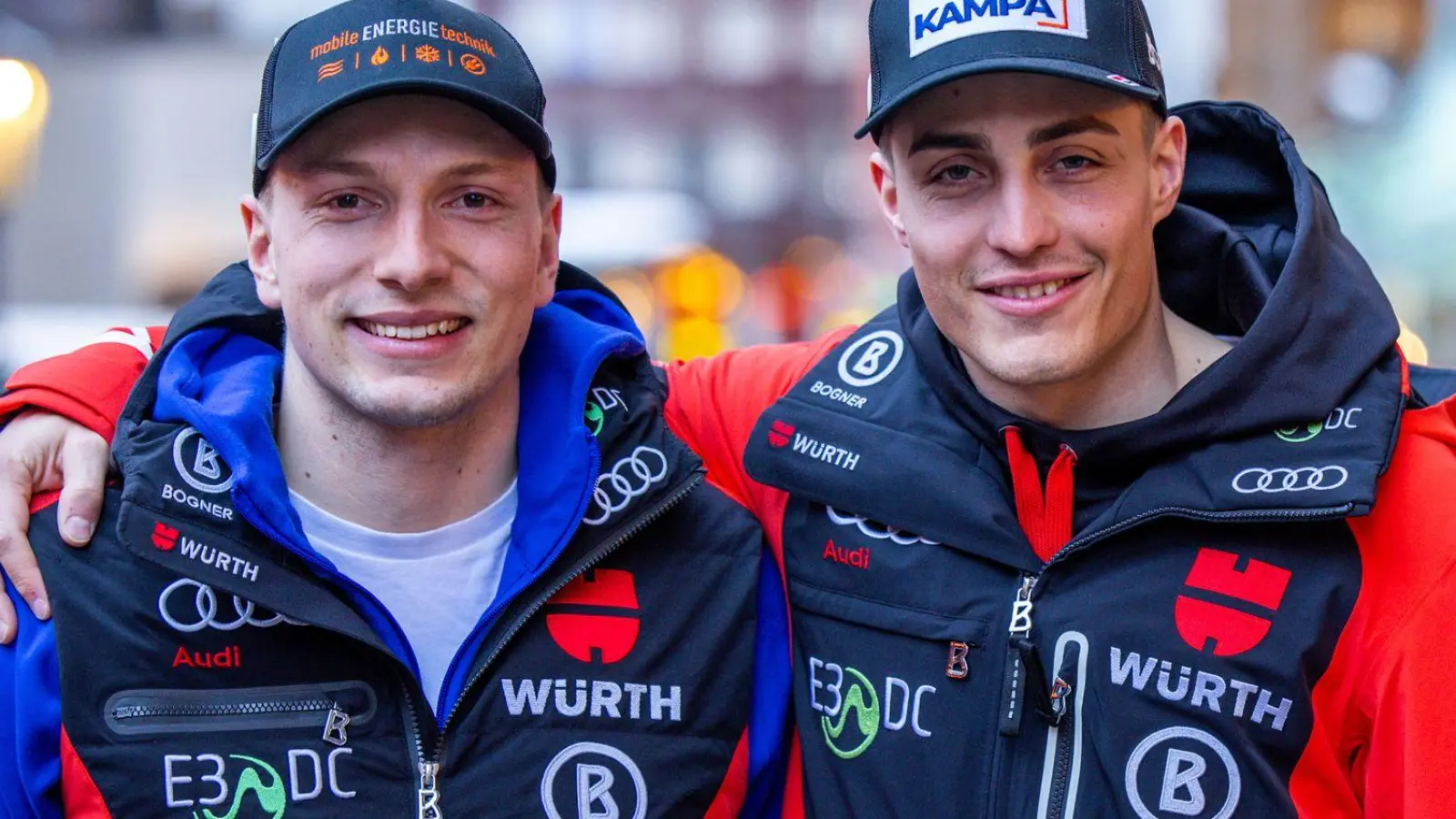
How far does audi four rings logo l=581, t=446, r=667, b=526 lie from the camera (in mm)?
3160

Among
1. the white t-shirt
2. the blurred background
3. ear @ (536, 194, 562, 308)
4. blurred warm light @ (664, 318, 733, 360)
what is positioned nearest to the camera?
the white t-shirt

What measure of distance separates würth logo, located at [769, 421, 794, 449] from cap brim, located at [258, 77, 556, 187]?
82 cm

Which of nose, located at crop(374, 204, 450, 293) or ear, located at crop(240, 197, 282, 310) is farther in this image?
ear, located at crop(240, 197, 282, 310)

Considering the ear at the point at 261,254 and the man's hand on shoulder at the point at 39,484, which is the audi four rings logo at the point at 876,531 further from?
the man's hand on shoulder at the point at 39,484

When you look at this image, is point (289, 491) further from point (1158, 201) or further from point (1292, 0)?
point (1292, 0)

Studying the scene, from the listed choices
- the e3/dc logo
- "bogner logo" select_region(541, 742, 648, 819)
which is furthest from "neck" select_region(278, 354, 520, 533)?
the e3/dc logo

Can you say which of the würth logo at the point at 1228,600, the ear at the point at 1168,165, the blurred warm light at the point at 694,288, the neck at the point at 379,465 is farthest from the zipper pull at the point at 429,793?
the blurred warm light at the point at 694,288

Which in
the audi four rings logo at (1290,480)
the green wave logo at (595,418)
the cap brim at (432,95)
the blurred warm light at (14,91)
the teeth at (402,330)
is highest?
the blurred warm light at (14,91)

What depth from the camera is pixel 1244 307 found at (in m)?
3.38

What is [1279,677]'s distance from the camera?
275 cm

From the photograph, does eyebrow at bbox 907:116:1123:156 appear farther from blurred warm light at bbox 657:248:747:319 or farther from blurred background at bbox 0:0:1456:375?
blurred warm light at bbox 657:248:747:319

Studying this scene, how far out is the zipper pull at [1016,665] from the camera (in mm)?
2871

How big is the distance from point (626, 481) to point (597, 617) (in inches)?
11.6

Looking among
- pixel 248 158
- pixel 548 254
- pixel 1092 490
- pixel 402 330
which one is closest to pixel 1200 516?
pixel 1092 490
